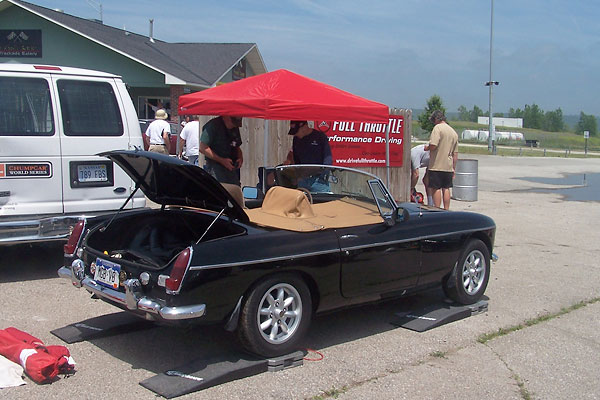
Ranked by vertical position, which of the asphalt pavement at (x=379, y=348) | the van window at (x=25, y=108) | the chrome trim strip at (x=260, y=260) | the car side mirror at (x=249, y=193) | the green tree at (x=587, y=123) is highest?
the green tree at (x=587, y=123)

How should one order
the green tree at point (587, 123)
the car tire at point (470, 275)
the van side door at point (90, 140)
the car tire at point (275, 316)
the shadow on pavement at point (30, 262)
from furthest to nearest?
the green tree at point (587, 123) < the shadow on pavement at point (30, 262) < the van side door at point (90, 140) < the car tire at point (470, 275) < the car tire at point (275, 316)

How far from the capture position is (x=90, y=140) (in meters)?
6.65

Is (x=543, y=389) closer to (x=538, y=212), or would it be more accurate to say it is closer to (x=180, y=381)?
(x=180, y=381)

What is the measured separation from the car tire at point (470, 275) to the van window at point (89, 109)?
3.84m

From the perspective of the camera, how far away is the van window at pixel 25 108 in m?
6.28

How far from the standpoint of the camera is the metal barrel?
572 inches

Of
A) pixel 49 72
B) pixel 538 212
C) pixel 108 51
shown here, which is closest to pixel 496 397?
pixel 49 72

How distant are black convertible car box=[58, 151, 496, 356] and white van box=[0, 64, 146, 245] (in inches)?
58.6

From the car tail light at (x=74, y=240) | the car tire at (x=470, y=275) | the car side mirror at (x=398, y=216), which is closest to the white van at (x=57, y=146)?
the car tail light at (x=74, y=240)

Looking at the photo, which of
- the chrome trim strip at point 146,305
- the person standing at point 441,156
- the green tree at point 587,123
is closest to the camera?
the chrome trim strip at point 146,305

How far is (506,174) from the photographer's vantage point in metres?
25.0

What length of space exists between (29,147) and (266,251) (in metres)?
3.24

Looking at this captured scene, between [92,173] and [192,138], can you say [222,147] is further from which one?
[192,138]

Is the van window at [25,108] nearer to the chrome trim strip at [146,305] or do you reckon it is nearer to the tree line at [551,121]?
the chrome trim strip at [146,305]
